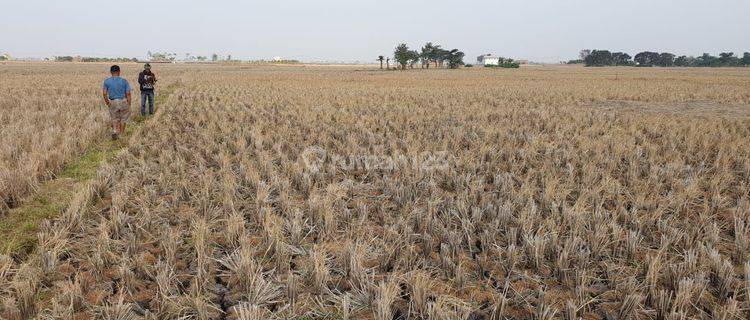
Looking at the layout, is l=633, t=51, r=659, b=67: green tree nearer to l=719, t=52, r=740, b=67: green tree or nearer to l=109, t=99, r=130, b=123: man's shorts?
l=719, t=52, r=740, b=67: green tree

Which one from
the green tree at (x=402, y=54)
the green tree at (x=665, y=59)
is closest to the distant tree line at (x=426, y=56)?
the green tree at (x=402, y=54)

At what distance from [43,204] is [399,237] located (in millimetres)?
4219

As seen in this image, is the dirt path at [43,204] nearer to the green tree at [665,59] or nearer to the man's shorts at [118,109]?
the man's shorts at [118,109]

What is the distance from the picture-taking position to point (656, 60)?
140 metres

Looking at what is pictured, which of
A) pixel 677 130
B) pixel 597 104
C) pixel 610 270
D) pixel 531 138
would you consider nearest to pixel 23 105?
pixel 531 138

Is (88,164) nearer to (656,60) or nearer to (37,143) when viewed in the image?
(37,143)

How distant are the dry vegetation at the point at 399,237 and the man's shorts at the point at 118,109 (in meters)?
1.63

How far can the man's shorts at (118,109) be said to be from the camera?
889 cm

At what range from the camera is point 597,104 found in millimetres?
17703

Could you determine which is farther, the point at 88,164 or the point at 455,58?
the point at 455,58

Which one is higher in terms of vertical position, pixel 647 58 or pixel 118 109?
pixel 647 58

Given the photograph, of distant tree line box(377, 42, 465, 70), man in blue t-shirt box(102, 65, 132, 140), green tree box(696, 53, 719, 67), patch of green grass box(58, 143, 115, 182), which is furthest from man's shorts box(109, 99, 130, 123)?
green tree box(696, 53, 719, 67)

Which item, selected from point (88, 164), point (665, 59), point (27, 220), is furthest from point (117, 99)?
point (665, 59)

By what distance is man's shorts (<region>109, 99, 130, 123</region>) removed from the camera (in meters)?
8.89
